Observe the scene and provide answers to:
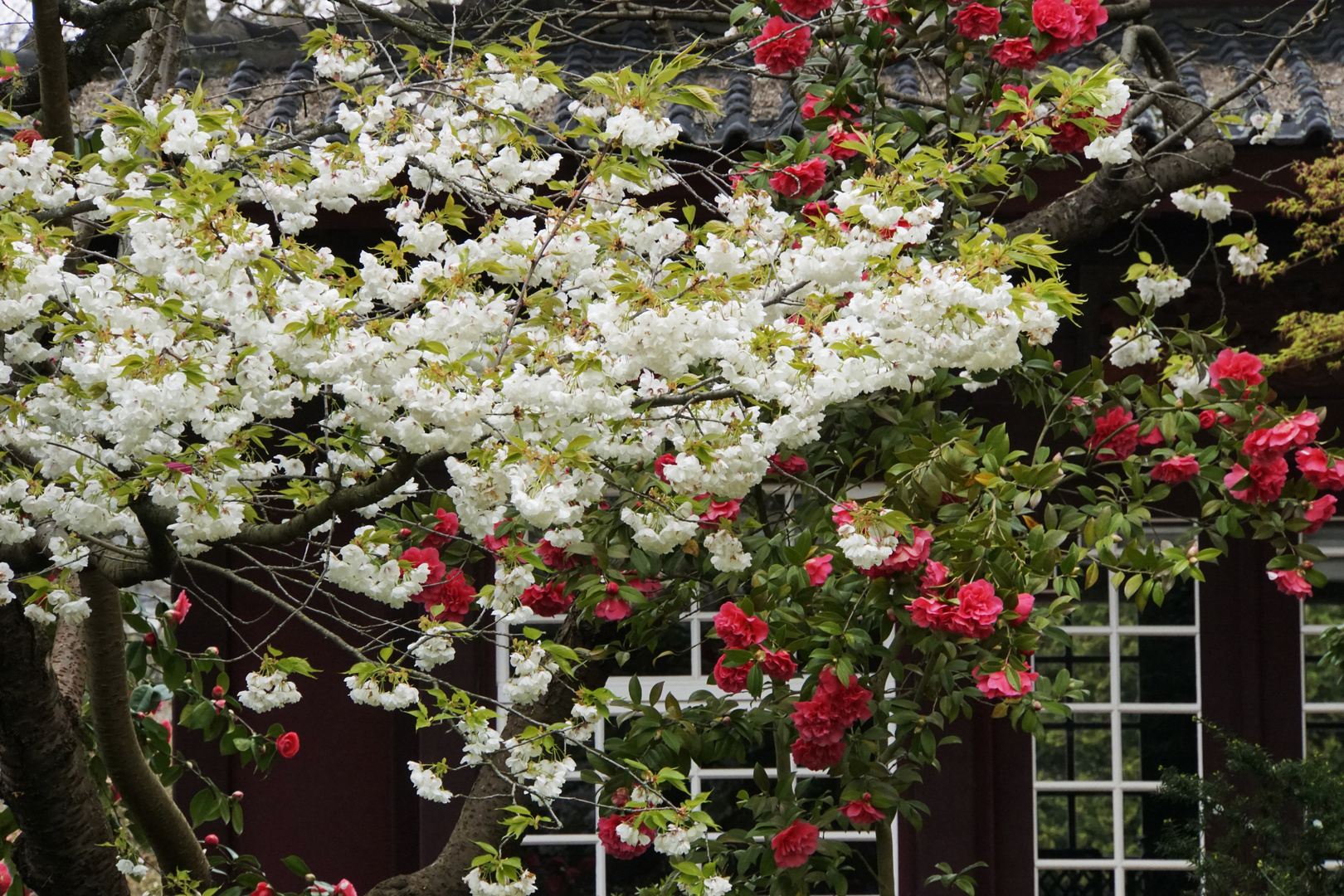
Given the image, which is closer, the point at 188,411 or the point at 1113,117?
the point at 188,411

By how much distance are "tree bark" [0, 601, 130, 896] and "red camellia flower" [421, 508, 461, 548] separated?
0.88 m

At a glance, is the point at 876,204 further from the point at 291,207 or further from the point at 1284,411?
the point at 1284,411

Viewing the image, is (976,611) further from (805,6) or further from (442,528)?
(805,6)

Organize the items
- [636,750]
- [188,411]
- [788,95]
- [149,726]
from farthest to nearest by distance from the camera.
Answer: [788,95]
[149,726]
[636,750]
[188,411]

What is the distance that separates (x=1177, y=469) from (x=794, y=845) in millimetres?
1292

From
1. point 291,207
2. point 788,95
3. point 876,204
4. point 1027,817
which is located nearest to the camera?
point 876,204

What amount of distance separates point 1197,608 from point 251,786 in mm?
3562

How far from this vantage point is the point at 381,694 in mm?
Answer: 2951

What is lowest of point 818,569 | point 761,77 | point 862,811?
point 862,811

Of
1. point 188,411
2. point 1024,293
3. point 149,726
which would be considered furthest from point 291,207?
point 149,726

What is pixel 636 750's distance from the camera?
3.07 m

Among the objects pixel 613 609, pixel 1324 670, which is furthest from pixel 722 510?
pixel 1324 670

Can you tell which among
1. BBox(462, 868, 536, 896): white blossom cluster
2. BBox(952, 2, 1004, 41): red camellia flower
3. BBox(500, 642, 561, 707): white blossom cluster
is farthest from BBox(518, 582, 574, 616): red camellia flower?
BBox(952, 2, 1004, 41): red camellia flower

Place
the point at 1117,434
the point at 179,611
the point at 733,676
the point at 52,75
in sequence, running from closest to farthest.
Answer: the point at 52,75 → the point at 733,676 → the point at 1117,434 → the point at 179,611
